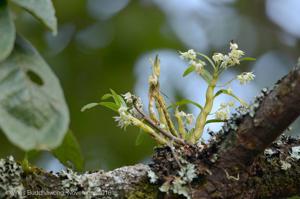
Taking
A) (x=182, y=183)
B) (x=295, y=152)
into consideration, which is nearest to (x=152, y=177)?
(x=182, y=183)

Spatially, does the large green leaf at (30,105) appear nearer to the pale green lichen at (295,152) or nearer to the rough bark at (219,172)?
the rough bark at (219,172)

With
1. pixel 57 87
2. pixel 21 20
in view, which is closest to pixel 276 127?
pixel 57 87

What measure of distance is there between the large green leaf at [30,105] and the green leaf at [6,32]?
5cm

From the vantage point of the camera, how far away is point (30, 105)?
912 millimetres

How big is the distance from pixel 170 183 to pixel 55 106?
29cm

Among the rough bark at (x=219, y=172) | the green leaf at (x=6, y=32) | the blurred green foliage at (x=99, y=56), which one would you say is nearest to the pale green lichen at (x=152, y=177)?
the rough bark at (x=219, y=172)

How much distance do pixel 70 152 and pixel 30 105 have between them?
31cm

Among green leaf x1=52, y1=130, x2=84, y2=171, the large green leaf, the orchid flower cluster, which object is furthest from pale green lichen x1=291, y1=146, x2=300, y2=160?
the large green leaf

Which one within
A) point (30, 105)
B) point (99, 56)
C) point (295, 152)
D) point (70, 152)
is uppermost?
point (99, 56)

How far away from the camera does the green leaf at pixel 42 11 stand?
0.92 metres

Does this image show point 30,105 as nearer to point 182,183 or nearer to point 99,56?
point 182,183

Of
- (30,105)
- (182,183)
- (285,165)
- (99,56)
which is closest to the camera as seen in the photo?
(30,105)

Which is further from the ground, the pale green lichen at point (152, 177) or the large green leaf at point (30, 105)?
the pale green lichen at point (152, 177)

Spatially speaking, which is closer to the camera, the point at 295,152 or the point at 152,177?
the point at 152,177
